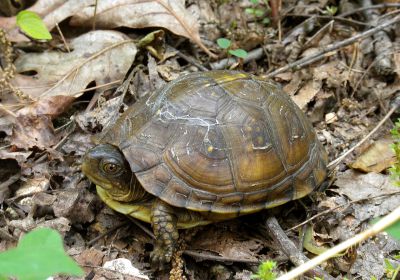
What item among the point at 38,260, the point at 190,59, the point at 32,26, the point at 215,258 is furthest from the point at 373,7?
the point at 38,260

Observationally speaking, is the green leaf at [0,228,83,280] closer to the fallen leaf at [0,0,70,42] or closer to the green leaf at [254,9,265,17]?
the fallen leaf at [0,0,70,42]

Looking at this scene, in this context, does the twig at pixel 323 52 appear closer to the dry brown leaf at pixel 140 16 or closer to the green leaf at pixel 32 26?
the dry brown leaf at pixel 140 16

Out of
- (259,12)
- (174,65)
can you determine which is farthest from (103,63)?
(259,12)

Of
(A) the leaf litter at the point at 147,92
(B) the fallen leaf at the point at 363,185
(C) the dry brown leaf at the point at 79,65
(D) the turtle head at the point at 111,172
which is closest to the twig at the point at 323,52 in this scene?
(A) the leaf litter at the point at 147,92

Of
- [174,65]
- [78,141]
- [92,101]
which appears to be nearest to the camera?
[78,141]

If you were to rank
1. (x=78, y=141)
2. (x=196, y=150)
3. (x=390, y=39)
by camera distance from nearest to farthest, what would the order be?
(x=196, y=150) < (x=78, y=141) < (x=390, y=39)

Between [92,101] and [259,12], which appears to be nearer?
[92,101]

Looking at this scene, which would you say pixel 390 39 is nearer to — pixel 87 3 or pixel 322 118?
pixel 322 118
